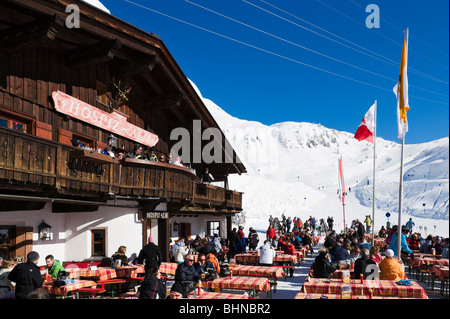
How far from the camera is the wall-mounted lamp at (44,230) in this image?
12.0 m

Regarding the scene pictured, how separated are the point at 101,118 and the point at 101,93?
1067 millimetres

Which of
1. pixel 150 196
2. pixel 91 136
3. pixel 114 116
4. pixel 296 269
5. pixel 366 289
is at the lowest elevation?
pixel 296 269

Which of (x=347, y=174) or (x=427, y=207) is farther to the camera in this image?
(x=347, y=174)

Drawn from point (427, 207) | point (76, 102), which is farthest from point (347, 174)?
point (76, 102)

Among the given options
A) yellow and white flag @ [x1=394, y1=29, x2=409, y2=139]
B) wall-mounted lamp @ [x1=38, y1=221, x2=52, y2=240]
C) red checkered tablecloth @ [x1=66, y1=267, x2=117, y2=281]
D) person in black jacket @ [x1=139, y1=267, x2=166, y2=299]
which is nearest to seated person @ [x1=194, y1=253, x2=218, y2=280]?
person in black jacket @ [x1=139, y1=267, x2=166, y2=299]

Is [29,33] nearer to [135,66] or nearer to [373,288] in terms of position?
[135,66]

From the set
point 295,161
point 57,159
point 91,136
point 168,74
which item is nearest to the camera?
point 57,159

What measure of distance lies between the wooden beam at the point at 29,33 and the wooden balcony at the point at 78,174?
2.74 m

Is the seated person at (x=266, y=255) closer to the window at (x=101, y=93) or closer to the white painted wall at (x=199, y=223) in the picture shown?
the white painted wall at (x=199, y=223)

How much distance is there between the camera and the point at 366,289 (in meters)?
7.95

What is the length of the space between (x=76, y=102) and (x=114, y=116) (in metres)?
2.27

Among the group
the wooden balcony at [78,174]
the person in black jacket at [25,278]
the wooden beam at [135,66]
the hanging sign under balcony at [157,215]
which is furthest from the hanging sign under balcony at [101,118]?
the person in black jacket at [25,278]
